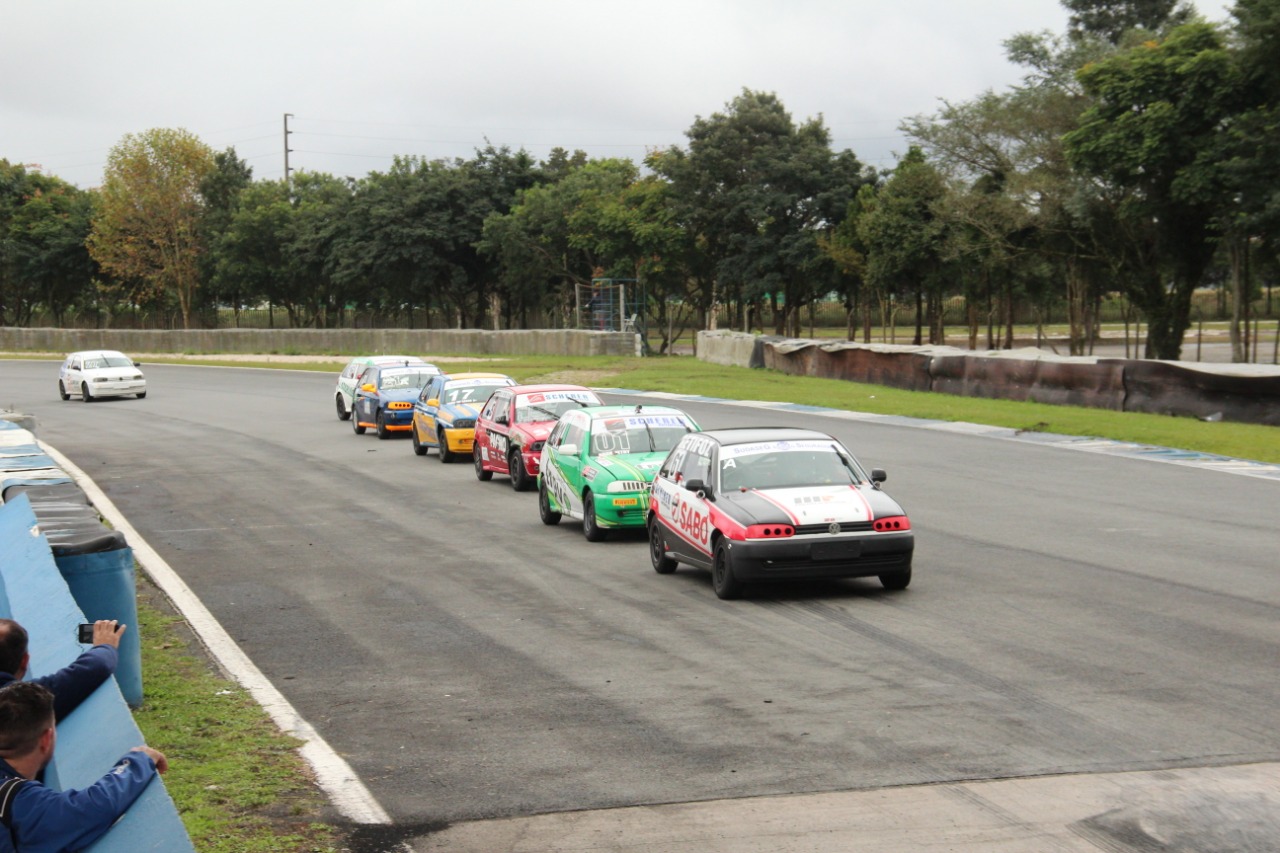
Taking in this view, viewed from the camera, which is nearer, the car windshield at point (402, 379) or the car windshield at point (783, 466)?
the car windshield at point (783, 466)

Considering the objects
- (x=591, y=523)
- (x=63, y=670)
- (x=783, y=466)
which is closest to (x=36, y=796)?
(x=63, y=670)

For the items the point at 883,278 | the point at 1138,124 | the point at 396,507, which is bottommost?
the point at 396,507

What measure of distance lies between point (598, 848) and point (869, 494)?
24.1ft

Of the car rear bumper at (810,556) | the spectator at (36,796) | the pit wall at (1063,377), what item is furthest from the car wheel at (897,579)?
the pit wall at (1063,377)

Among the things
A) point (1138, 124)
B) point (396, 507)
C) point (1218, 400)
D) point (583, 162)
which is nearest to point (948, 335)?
point (583, 162)

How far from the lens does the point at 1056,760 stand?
7719 millimetres

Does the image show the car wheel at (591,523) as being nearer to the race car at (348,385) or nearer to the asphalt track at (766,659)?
the asphalt track at (766,659)

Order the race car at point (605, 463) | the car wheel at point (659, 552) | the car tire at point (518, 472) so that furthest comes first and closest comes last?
1. the car tire at point (518, 472)
2. the race car at point (605, 463)
3. the car wheel at point (659, 552)

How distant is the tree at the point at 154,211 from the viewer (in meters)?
86.4

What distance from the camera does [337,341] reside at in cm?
6838

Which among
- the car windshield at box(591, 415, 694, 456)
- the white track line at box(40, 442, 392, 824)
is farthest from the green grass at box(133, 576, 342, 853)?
the car windshield at box(591, 415, 694, 456)

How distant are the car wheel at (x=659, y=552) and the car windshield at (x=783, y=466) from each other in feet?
4.14

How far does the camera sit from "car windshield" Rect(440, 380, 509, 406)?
90.0ft

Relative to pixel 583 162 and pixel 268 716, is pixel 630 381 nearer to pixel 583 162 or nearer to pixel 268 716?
pixel 268 716
